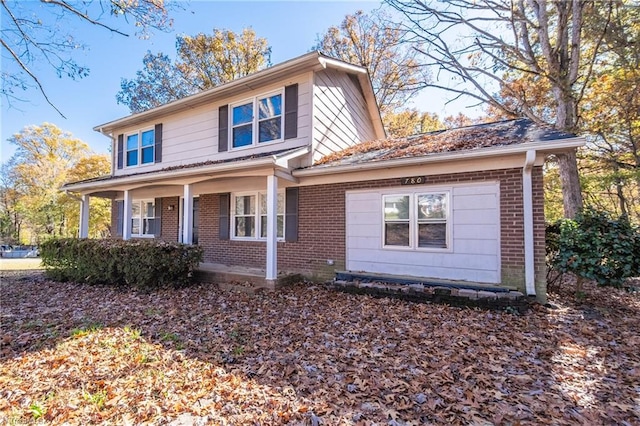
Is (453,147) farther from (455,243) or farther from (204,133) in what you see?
(204,133)

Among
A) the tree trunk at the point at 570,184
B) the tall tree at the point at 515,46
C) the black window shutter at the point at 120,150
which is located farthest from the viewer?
the black window shutter at the point at 120,150

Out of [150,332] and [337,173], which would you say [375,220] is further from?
[150,332]

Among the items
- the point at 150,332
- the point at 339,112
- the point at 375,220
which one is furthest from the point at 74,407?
the point at 339,112

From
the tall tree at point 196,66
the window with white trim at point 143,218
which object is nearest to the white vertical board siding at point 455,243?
the window with white trim at point 143,218

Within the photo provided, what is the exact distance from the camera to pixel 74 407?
2.79 metres

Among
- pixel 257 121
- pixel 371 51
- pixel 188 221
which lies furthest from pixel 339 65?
pixel 371 51

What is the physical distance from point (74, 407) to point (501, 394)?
13.0 feet

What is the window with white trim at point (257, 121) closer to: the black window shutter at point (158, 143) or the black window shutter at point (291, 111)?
the black window shutter at point (291, 111)

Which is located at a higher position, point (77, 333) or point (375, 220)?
point (375, 220)

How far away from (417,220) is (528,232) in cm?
197

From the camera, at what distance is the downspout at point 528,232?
17.5ft

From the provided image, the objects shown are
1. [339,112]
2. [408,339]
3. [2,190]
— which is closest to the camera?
[408,339]

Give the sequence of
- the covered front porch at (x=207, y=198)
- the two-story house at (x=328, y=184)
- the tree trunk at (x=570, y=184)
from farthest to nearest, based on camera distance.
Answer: the tree trunk at (x=570, y=184) → the covered front porch at (x=207, y=198) → the two-story house at (x=328, y=184)

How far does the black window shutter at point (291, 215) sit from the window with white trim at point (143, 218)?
20.3 feet
